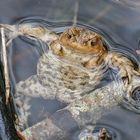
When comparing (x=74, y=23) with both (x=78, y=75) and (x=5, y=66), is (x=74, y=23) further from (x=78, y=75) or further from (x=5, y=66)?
(x=5, y=66)

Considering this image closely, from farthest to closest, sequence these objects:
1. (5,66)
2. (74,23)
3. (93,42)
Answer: (74,23), (5,66), (93,42)

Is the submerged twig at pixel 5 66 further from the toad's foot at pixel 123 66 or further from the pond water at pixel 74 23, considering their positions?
the toad's foot at pixel 123 66

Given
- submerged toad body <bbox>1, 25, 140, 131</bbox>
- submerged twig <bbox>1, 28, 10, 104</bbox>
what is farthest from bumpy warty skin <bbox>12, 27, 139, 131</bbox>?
submerged twig <bbox>1, 28, 10, 104</bbox>

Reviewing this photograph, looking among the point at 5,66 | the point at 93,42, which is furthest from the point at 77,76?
the point at 5,66

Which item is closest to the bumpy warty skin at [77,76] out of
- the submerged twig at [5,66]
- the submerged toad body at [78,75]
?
the submerged toad body at [78,75]

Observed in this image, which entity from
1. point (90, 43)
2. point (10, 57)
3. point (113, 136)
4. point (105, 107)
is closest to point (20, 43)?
point (10, 57)
